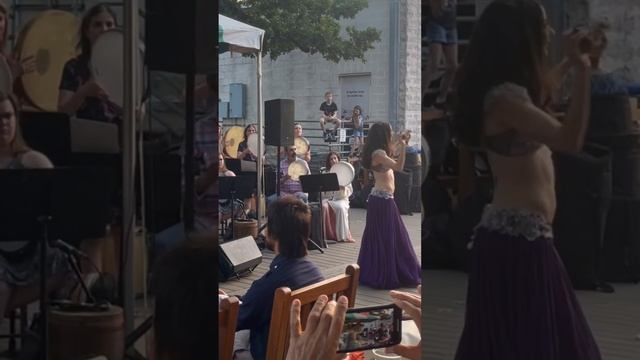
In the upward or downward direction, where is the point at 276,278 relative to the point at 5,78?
downward

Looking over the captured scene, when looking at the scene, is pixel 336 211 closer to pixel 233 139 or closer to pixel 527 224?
pixel 233 139

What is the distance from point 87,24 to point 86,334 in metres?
0.73

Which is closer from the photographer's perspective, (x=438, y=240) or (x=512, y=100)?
(x=512, y=100)

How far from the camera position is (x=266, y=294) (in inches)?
100

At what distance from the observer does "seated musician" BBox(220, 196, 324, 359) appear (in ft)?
8.29

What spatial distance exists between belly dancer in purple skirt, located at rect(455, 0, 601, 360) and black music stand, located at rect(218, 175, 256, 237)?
1.54 metres

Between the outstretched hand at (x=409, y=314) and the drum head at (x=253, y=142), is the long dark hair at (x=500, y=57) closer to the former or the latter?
the outstretched hand at (x=409, y=314)

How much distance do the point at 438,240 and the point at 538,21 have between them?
0.53m

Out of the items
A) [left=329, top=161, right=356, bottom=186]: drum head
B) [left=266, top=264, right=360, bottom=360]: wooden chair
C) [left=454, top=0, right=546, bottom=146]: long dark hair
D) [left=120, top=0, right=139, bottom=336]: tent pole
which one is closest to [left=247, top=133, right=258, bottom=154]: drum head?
[left=329, top=161, right=356, bottom=186]: drum head

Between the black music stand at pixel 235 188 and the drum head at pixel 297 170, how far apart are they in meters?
0.20

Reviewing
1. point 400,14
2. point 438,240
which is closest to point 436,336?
point 438,240

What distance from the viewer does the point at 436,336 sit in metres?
1.62

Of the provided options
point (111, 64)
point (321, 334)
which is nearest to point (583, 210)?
point (321, 334)

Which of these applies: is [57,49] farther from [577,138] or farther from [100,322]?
[577,138]
